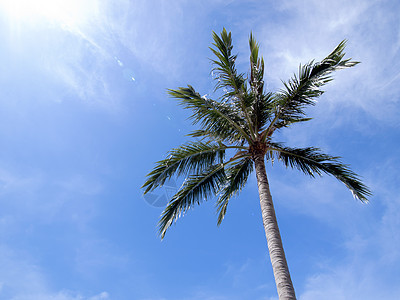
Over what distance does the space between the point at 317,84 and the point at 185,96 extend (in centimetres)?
369

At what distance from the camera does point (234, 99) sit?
8727mm

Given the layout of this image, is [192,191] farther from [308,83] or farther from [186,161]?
[308,83]

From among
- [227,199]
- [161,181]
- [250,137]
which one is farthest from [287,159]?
[161,181]

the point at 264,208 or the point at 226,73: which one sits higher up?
the point at 226,73

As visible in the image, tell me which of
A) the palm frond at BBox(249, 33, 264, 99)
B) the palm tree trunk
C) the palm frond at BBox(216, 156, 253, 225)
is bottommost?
the palm tree trunk

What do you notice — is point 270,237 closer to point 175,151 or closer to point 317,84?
point 175,151

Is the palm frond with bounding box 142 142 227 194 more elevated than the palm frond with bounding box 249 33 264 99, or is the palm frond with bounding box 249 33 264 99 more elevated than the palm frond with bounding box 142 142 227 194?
the palm frond with bounding box 249 33 264 99

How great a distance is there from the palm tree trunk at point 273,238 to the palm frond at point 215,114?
1.06 m

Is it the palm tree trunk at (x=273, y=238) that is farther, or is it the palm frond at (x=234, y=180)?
the palm frond at (x=234, y=180)

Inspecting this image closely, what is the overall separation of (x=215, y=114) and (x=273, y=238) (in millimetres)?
3804

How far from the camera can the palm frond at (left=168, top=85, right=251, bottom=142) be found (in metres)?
8.28

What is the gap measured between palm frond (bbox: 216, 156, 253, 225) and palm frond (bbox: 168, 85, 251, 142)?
0.85 meters

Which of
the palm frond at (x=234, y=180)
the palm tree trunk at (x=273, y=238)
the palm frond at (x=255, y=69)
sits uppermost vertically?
the palm frond at (x=255, y=69)

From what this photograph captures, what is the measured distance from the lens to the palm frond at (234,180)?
907 centimetres
